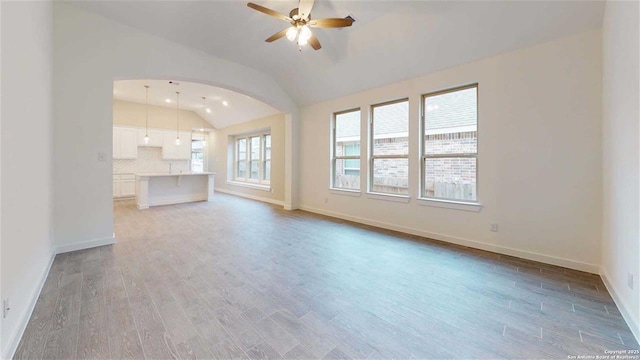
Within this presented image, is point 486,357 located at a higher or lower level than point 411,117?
lower

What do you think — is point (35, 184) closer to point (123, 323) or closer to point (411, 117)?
point (123, 323)

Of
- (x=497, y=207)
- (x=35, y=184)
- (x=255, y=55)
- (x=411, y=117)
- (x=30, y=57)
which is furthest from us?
(x=255, y=55)

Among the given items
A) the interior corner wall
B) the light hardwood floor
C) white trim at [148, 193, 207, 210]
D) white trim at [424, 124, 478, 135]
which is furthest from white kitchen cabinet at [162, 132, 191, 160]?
white trim at [424, 124, 478, 135]

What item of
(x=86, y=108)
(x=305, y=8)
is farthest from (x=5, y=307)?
(x=305, y=8)

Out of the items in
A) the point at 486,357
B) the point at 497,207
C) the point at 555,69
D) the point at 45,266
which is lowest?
the point at 486,357

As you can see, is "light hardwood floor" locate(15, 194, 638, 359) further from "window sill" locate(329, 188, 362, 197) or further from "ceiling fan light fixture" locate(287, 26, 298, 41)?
"ceiling fan light fixture" locate(287, 26, 298, 41)

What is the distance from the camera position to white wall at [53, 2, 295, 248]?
10.4ft

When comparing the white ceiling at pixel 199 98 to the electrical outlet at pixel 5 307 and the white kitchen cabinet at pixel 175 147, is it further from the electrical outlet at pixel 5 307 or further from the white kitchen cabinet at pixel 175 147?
the electrical outlet at pixel 5 307

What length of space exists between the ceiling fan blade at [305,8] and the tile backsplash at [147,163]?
8.26 meters

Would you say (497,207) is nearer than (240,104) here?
Yes

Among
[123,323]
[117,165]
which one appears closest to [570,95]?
[123,323]

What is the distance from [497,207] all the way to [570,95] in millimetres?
1486

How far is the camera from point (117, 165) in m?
8.07

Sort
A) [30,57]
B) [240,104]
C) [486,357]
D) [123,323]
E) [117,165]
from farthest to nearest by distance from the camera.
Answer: [117,165], [240,104], [30,57], [123,323], [486,357]
